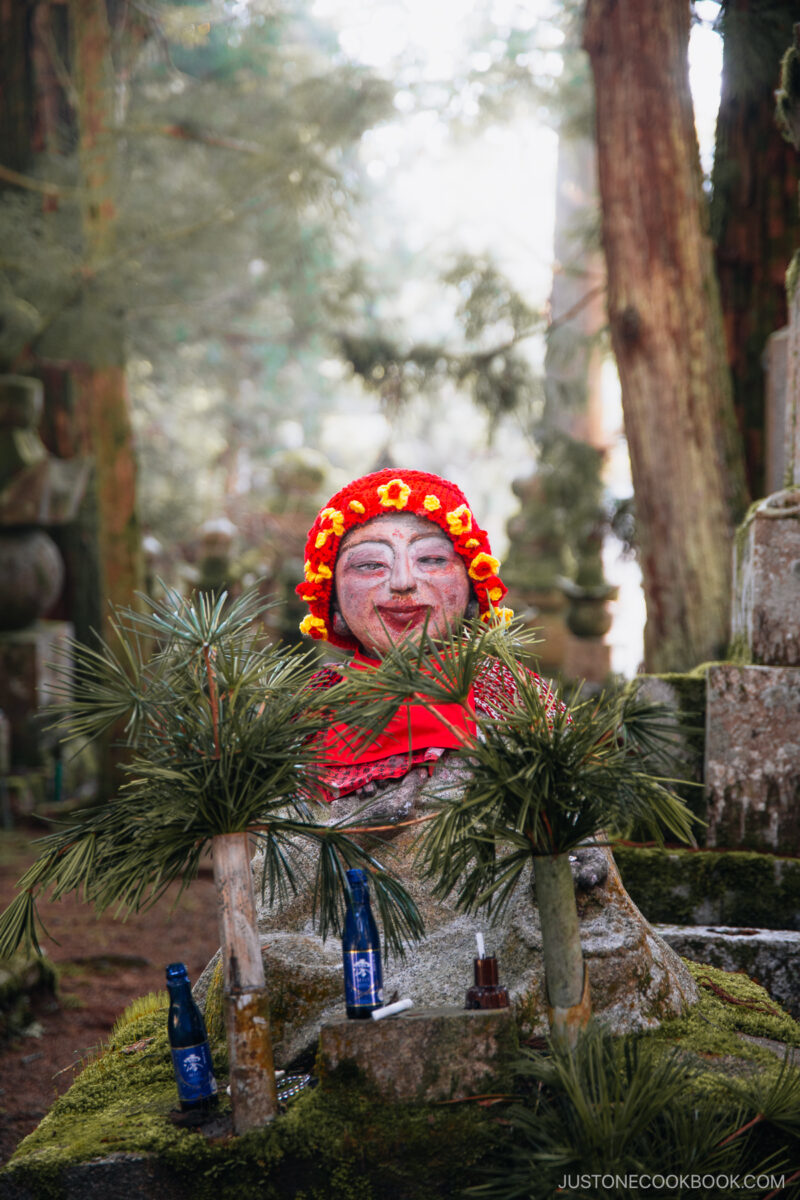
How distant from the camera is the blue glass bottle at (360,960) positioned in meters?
2.08

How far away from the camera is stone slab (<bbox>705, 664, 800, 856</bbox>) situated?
11.1 ft

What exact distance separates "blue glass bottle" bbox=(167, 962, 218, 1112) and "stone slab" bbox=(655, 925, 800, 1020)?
1.74 metres

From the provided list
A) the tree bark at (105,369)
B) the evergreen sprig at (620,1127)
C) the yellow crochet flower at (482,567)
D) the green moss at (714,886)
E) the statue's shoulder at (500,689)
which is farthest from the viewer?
the tree bark at (105,369)

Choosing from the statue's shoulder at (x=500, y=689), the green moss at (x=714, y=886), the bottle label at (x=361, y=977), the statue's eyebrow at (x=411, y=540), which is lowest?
the green moss at (x=714, y=886)

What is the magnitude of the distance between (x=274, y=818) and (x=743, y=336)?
179 inches

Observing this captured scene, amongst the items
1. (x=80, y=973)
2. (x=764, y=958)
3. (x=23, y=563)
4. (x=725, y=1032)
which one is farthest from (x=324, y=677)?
(x=23, y=563)

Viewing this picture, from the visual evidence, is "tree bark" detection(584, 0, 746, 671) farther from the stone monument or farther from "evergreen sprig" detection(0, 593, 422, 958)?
"evergreen sprig" detection(0, 593, 422, 958)

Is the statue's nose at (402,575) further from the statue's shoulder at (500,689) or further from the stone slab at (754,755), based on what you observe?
the stone slab at (754,755)

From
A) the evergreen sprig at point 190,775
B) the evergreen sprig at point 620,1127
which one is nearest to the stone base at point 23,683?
the evergreen sprig at point 190,775

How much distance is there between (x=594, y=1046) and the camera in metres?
1.99

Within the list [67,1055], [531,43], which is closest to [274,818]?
[67,1055]

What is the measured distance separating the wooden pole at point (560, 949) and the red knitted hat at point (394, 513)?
0.89m

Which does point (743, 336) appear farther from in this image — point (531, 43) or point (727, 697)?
point (531, 43)

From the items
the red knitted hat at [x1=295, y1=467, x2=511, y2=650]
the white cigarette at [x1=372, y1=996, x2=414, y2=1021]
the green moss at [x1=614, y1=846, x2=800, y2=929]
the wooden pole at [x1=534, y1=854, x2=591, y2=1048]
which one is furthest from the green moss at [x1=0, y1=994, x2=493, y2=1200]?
the green moss at [x1=614, y1=846, x2=800, y2=929]
